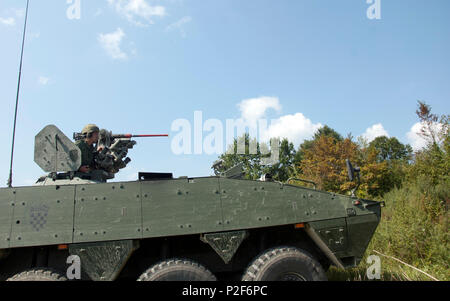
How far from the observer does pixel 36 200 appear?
4.62m

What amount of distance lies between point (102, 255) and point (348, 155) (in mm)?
27432

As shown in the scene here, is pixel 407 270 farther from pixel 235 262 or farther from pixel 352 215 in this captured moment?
pixel 235 262

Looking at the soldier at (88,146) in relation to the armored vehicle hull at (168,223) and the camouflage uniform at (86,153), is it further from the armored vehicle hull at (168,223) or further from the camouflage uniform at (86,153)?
the armored vehicle hull at (168,223)

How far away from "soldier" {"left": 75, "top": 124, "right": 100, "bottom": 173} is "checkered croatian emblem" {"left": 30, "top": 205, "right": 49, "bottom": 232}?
36.6 inches

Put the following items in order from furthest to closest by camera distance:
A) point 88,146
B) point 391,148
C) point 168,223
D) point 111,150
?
point 391,148 < point 111,150 < point 88,146 < point 168,223

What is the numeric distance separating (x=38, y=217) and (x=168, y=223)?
1830 millimetres

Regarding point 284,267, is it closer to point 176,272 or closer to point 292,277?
point 292,277

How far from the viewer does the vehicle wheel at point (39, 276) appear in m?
4.32

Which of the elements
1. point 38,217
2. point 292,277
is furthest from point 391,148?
point 38,217

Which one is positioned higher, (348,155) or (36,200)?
(348,155)

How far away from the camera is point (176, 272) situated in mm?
4371

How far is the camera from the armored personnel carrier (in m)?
4.50
